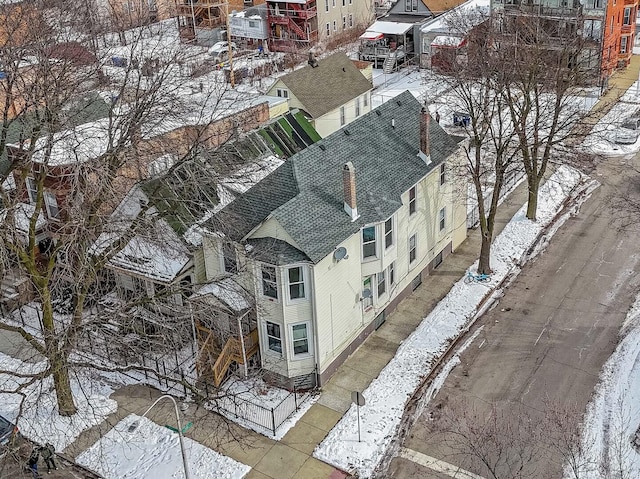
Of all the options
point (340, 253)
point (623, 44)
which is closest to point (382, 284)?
point (340, 253)

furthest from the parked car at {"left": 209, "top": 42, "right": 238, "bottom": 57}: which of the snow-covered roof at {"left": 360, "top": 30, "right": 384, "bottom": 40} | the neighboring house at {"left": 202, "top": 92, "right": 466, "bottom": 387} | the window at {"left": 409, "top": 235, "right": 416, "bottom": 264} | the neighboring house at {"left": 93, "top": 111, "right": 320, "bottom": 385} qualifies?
the window at {"left": 409, "top": 235, "right": 416, "bottom": 264}

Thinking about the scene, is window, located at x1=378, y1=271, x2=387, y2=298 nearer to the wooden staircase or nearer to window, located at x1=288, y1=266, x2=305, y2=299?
window, located at x1=288, y1=266, x2=305, y2=299

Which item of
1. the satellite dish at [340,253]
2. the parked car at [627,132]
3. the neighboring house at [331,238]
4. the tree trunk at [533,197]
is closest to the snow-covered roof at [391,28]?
the parked car at [627,132]

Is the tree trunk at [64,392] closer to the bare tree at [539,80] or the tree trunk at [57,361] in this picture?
the tree trunk at [57,361]

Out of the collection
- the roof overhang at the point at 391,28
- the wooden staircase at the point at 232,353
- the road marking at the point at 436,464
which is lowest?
the road marking at the point at 436,464

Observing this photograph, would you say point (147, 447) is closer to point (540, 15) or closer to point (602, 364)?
point (602, 364)

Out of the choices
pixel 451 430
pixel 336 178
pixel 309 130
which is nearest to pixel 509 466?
pixel 451 430
